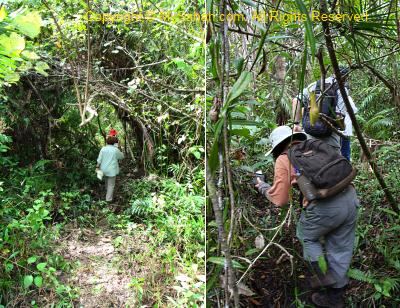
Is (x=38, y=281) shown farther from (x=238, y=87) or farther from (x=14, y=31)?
(x=238, y=87)

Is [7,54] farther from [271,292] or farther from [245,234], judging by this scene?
[271,292]

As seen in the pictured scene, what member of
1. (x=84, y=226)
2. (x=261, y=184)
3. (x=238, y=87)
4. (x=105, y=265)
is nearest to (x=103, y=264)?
(x=105, y=265)

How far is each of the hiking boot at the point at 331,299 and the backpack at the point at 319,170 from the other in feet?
1.14

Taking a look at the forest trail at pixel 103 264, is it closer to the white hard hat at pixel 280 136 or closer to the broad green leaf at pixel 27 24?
the white hard hat at pixel 280 136

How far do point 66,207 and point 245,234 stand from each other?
1.73 m

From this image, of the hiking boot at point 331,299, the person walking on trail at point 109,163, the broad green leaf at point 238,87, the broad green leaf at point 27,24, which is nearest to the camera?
the broad green leaf at point 238,87

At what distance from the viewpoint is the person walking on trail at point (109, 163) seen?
3.19 m

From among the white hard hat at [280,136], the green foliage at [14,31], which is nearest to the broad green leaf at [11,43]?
the green foliage at [14,31]

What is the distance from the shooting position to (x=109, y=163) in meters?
3.21

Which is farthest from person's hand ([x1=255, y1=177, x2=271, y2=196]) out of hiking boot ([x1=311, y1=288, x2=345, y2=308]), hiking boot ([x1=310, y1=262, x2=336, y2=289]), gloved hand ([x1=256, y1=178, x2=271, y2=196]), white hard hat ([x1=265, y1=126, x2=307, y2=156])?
hiking boot ([x1=311, y1=288, x2=345, y2=308])

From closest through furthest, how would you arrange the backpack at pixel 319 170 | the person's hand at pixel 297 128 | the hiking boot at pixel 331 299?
the backpack at pixel 319 170 → the hiking boot at pixel 331 299 → the person's hand at pixel 297 128

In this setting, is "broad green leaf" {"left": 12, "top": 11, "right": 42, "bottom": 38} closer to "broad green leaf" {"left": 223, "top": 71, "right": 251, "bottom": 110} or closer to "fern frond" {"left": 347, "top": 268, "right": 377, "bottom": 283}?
"broad green leaf" {"left": 223, "top": 71, "right": 251, "bottom": 110}

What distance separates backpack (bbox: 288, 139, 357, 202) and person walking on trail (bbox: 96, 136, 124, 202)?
7.46 feet

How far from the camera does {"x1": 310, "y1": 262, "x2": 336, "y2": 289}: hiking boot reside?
4.00 ft
